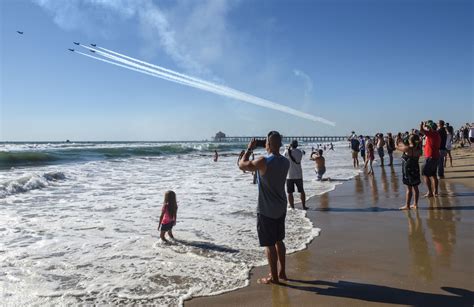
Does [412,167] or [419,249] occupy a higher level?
[412,167]

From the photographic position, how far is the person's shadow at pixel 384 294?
3.70 m

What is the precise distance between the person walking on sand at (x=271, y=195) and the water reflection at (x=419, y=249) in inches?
64.9

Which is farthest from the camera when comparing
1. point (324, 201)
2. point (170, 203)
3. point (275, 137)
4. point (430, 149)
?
point (324, 201)

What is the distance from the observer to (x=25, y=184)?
1412cm

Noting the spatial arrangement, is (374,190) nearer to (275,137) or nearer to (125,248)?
(125,248)

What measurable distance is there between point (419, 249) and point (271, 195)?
97.8 inches

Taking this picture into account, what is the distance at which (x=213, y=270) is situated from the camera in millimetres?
4949

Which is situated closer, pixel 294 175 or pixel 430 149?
pixel 430 149

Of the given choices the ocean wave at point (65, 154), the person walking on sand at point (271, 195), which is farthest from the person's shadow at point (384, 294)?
the ocean wave at point (65, 154)

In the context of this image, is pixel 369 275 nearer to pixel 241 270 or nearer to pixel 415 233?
pixel 241 270

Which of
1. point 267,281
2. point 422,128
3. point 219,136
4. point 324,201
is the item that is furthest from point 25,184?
point 219,136

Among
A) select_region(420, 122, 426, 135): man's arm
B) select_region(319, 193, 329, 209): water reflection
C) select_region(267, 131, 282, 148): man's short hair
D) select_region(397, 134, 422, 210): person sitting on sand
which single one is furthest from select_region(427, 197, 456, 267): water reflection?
select_region(267, 131, 282, 148): man's short hair

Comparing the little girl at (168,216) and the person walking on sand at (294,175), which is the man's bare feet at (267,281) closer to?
the little girl at (168,216)

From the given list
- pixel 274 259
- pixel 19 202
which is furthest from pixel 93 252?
pixel 19 202
